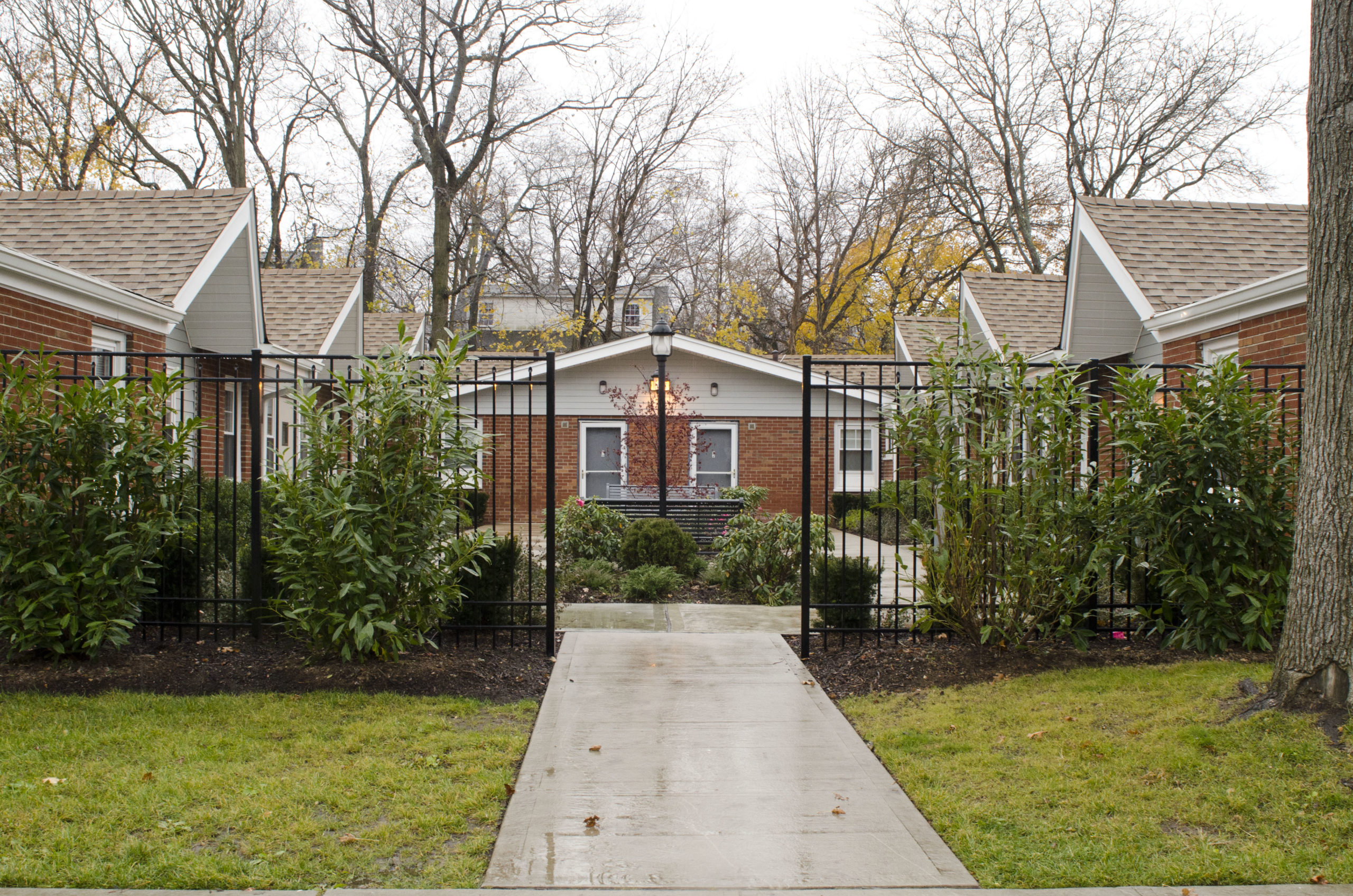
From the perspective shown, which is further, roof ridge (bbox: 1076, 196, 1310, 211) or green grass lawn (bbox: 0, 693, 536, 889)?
roof ridge (bbox: 1076, 196, 1310, 211)

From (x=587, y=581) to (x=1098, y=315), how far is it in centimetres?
734

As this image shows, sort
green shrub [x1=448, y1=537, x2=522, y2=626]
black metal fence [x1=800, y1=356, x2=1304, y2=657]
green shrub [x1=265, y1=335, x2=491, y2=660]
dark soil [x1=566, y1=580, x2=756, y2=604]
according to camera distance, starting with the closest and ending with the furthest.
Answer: green shrub [x1=265, y1=335, x2=491, y2=660] → black metal fence [x1=800, y1=356, x2=1304, y2=657] → green shrub [x1=448, y1=537, x2=522, y2=626] → dark soil [x1=566, y1=580, x2=756, y2=604]

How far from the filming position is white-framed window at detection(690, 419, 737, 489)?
1919 centimetres

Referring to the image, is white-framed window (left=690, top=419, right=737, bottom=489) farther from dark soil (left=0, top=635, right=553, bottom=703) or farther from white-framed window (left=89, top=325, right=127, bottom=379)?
dark soil (left=0, top=635, right=553, bottom=703)

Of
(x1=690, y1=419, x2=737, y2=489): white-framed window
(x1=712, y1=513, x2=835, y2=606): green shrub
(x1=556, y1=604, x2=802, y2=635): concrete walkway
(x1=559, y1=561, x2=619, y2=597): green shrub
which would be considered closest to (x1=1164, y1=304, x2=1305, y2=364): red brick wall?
(x1=712, y1=513, x2=835, y2=606): green shrub

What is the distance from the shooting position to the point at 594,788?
13.0ft

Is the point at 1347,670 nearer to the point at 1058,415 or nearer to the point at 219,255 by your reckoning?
the point at 1058,415

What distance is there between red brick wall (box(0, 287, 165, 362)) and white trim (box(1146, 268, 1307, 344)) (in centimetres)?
992

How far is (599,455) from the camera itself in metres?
19.3

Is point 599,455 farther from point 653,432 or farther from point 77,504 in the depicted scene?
point 77,504

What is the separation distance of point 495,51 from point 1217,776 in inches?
907

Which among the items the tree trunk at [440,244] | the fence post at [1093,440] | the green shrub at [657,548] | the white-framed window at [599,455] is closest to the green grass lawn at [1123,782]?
the fence post at [1093,440]

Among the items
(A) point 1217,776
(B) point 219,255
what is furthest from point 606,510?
(A) point 1217,776

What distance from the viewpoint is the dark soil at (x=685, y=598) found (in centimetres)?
891
